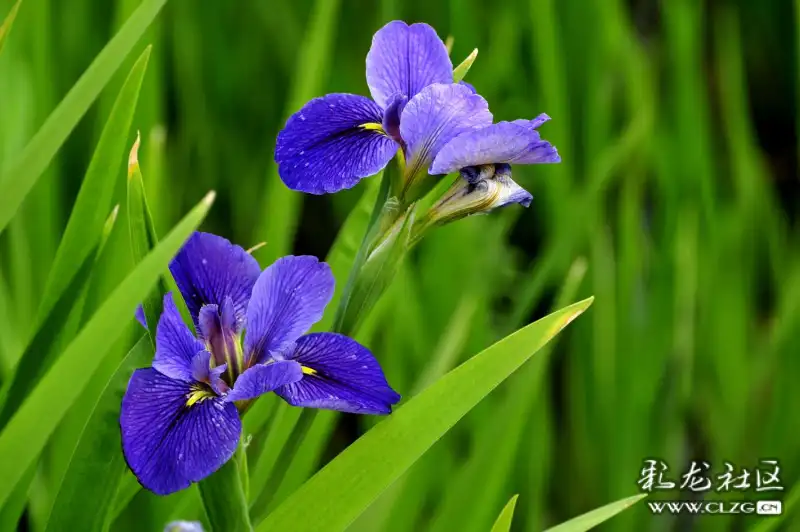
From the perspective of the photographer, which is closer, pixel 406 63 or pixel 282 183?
pixel 406 63

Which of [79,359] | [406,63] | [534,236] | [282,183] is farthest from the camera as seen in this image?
[534,236]

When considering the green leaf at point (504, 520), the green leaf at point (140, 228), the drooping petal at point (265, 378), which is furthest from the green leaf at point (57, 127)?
the green leaf at point (504, 520)

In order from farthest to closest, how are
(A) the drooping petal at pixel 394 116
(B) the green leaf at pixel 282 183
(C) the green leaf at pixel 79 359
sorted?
(B) the green leaf at pixel 282 183 < (A) the drooping petal at pixel 394 116 < (C) the green leaf at pixel 79 359

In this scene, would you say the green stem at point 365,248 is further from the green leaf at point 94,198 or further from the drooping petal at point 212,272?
the green leaf at point 94,198

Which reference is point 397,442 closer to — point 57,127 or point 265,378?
point 265,378

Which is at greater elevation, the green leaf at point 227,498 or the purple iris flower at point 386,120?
the purple iris flower at point 386,120

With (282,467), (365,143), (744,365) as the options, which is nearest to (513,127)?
(365,143)

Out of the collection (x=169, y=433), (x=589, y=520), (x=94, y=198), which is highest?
(x=94, y=198)

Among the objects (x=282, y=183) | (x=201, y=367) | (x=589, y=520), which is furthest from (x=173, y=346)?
(x=282, y=183)
